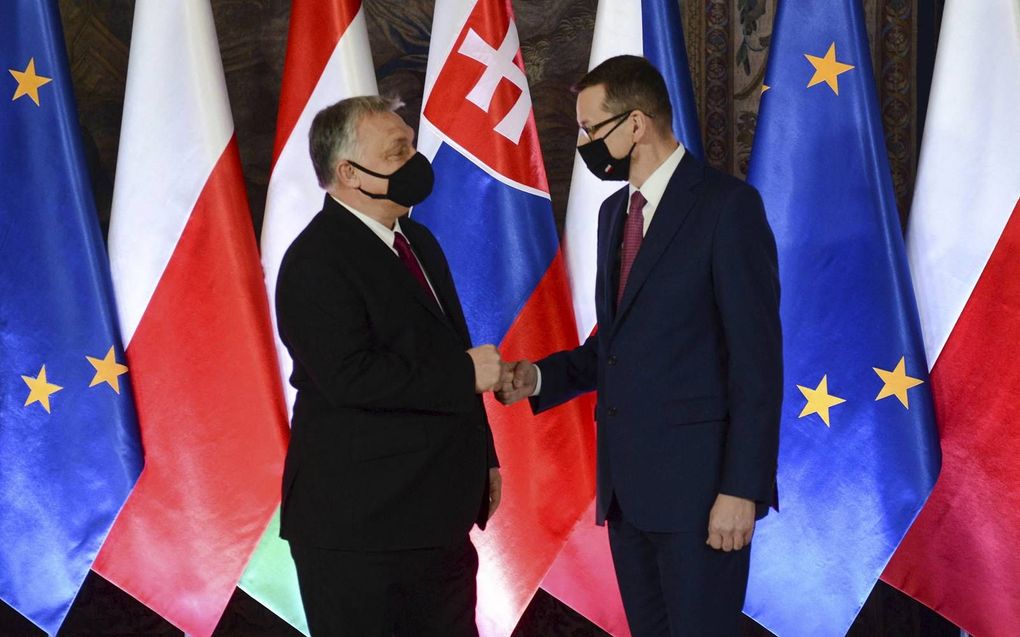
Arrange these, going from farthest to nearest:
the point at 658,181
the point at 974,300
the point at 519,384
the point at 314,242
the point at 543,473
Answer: the point at 543,473 < the point at 974,300 < the point at 519,384 < the point at 658,181 < the point at 314,242

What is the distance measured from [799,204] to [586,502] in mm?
1215

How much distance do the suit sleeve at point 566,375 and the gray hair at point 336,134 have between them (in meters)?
0.87

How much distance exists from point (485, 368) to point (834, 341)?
1395mm

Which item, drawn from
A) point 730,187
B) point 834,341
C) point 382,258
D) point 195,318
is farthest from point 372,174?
point 834,341

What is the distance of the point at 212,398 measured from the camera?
11.4 ft

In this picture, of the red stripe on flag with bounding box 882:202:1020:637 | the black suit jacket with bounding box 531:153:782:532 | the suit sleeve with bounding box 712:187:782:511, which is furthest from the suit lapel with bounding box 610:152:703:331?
the red stripe on flag with bounding box 882:202:1020:637

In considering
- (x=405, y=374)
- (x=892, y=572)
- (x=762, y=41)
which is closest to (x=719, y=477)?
(x=405, y=374)

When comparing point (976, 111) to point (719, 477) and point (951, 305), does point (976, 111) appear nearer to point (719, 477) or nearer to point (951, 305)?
point (951, 305)

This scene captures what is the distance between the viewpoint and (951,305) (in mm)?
3340

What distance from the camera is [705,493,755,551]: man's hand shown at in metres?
2.42

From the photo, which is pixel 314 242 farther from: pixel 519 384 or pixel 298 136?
pixel 298 136

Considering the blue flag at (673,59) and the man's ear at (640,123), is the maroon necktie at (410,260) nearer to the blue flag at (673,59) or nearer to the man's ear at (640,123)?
the man's ear at (640,123)

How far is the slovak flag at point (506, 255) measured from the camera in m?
3.52

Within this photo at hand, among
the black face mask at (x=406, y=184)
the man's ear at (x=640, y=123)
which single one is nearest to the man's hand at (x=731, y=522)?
the man's ear at (x=640, y=123)
